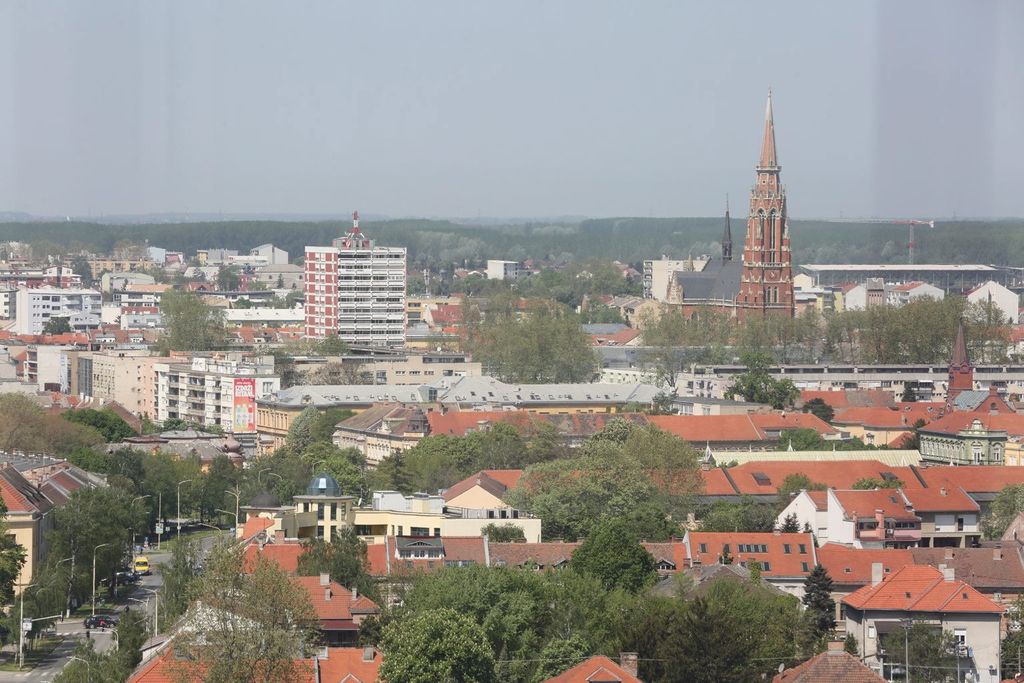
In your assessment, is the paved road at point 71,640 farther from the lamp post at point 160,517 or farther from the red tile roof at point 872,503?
the red tile roof at point 872,503

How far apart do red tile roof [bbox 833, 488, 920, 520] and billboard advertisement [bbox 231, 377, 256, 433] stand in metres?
43.2

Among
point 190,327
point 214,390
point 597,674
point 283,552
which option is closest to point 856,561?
point 283,552

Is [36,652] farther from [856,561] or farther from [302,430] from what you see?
[302,430]

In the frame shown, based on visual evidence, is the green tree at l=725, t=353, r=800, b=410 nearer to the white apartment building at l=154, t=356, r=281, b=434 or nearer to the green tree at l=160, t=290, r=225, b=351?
the white apartment building at l=154, t=356, r=281, b=434

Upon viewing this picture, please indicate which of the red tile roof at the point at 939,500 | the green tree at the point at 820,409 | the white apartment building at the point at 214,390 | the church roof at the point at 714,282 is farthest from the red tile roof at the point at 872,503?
the church roof at the point at 714,282

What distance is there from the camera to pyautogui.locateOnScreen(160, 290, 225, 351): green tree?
122 m

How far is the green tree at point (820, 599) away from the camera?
43397 millimetres

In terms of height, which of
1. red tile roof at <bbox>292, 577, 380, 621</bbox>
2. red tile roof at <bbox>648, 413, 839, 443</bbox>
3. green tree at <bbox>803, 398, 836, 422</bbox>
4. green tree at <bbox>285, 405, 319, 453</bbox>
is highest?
red tile roof at <bbox>292, 577, 380, 621</bbox>

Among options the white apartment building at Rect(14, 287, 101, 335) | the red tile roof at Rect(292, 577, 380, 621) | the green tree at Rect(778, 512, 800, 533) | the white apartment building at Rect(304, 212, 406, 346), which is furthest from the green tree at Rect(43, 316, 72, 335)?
the red tile roof at Rect(292, 577, 380, 621)

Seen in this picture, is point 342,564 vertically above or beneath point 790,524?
above

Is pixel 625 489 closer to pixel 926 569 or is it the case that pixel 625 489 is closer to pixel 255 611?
pixel 926 569

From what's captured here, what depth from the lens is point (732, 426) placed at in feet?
264

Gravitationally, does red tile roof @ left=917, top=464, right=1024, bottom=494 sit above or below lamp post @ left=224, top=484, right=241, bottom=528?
above

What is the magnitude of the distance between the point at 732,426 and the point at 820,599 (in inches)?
1403
